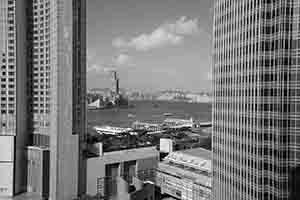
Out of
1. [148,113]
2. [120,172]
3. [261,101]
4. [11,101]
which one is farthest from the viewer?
[148,113]

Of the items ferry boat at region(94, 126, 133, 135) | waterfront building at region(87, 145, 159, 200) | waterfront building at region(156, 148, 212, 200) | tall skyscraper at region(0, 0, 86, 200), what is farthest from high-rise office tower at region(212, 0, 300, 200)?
ferry boat at region(94, 126, 133, 135)

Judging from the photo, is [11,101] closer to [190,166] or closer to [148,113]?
[190,166]

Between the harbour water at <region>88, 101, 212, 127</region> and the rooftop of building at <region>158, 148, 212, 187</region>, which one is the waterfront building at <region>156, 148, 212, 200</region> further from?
the harbour water at <region>88, 101, 212, 127</region>

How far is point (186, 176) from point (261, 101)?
28.9ft

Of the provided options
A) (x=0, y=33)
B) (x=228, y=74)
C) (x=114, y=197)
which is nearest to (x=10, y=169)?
(x=114, y=197)

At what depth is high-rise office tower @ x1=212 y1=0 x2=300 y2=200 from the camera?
34.9 ft

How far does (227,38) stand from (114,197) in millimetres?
10327

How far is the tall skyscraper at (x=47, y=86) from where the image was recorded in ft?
55.1

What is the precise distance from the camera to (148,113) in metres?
56.2

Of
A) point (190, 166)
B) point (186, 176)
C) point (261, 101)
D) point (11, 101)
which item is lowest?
point (186, 176)

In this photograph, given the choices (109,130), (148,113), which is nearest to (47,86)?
(109,130)

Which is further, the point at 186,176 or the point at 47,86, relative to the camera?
the point at 186,176

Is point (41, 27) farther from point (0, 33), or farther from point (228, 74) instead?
point (228, 74)

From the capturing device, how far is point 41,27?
1822 cm
